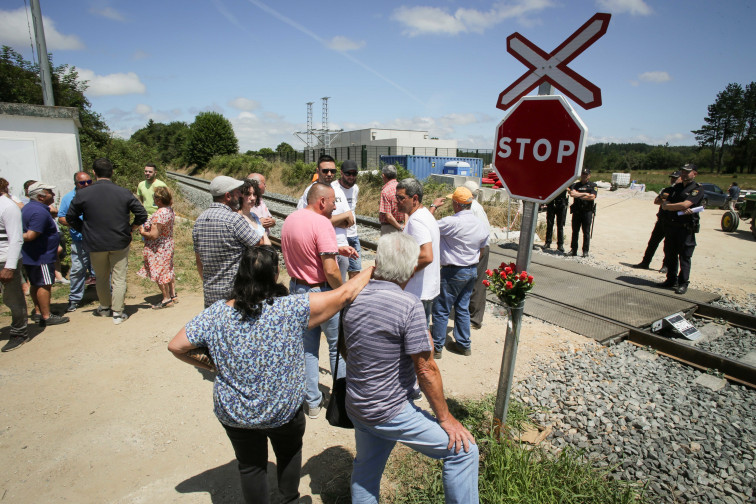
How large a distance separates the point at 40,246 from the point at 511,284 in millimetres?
5719

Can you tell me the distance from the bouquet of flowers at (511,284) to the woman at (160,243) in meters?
4.76

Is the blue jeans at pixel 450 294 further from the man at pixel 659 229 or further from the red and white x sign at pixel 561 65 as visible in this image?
the man at pixel 659 229

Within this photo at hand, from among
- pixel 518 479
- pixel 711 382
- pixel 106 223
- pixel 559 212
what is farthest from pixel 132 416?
pixel 559 212

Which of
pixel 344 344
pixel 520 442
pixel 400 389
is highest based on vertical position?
pixel 344 344

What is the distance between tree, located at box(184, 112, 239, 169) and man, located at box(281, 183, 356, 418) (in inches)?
1907

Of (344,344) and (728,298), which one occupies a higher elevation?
(344,344)


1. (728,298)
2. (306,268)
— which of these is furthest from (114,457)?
(728,298)

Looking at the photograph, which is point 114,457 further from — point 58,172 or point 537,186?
point 58,172

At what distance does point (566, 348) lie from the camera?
4973mm

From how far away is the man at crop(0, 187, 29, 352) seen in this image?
14.6 ft

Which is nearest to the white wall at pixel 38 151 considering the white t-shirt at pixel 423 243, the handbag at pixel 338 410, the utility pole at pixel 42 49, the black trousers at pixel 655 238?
the utility pole at pixel 42 49

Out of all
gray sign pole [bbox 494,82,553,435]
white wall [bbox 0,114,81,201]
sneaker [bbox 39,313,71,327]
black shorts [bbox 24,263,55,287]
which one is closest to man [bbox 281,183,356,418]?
gray sign pole [bbox 494,82,553,435]

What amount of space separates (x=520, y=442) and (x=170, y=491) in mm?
2550

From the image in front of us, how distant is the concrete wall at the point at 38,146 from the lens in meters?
7.17
